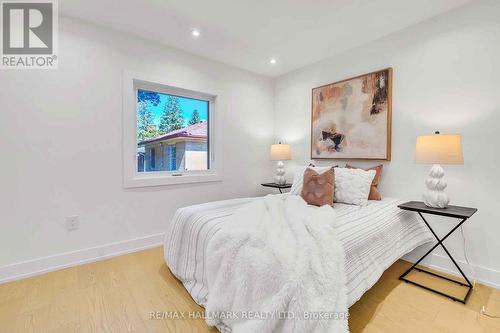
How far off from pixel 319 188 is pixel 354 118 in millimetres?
1150

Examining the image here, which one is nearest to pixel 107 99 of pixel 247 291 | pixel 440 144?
pixel 247 291

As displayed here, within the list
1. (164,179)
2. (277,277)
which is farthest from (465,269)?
(164,179)

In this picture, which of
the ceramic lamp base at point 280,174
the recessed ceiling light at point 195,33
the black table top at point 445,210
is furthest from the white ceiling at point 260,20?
the black table top at point 445,210

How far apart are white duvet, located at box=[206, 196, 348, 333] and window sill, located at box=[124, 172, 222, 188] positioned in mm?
1565

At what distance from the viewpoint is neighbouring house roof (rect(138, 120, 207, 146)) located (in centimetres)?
302

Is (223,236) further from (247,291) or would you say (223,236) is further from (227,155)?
(227,155)

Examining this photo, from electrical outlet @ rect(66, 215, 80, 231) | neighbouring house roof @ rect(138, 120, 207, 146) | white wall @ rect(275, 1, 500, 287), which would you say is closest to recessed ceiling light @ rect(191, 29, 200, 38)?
neighbouring house roof @ rect(138, 120, 207, 146)

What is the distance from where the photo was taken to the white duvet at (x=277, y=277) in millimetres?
1107

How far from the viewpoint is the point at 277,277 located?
1.17m

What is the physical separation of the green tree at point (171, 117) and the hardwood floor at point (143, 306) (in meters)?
1.74

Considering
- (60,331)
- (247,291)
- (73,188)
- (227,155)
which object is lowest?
(60,331)

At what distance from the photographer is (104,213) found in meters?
2.50

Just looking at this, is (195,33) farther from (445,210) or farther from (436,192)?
(445,210)

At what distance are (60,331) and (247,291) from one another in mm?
1237
